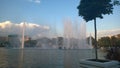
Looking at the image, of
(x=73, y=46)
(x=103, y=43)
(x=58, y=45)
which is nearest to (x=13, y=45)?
(x=58, y=45)

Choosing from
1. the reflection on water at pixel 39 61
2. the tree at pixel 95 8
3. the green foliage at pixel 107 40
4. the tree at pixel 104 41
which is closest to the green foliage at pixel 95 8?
the tree at pixel 95 8

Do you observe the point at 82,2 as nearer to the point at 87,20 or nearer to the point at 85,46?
the point at 87,20

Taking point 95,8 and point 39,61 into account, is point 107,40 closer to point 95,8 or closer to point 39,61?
point 39,61

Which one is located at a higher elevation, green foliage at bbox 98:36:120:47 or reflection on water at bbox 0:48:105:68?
green foliage at bbox 98:36:120:47

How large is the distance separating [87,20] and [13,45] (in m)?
167

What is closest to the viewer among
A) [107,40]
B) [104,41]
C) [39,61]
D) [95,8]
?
[95,8]

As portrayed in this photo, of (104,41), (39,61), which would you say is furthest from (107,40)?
(39,61)

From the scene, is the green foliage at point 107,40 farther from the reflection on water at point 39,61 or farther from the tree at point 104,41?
the reflection on water at point 39,61

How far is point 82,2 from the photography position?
72.3 ft

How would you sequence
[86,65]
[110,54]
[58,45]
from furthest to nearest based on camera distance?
[58,45], [110,54], [86,65]

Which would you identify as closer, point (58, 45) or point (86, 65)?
point (86, 65)

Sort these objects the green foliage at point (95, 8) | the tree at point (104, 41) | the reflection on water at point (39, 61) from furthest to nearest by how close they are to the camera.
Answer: the tree at point (104, 41), the reflection on water at point (39, 61), the green foliage at point (95, 8)

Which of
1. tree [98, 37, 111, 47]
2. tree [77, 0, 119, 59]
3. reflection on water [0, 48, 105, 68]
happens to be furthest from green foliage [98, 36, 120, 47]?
tree [77, 0, 119, 59]

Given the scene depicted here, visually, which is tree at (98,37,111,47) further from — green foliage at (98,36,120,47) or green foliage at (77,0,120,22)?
green foliage at (77,0,120,22)
